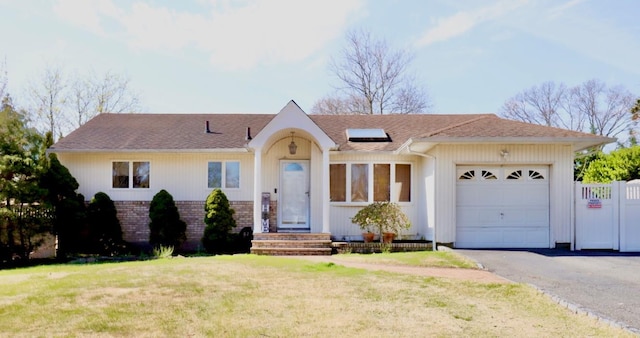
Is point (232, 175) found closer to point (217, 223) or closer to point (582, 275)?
point (217, 223)

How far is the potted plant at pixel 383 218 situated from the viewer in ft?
44.9

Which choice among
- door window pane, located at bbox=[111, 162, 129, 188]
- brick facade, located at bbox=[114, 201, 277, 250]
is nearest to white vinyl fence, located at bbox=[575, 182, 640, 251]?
brick facade, located at bbox=[114, 201, 277, 250]

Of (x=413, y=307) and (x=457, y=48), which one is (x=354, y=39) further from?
(x=413, y=307)

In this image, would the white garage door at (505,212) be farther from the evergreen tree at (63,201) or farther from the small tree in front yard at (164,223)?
the evergreen tree at (63,201)

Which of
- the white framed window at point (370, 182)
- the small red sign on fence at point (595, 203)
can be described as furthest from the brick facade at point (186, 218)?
the small red sign on fence at point (595, 203)

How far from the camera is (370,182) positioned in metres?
14.8

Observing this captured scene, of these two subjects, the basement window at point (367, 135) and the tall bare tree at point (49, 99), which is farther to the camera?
the tall bare tree at point (49, 99)

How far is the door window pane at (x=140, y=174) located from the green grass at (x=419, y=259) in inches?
279

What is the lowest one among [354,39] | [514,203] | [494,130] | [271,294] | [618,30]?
[271,294]

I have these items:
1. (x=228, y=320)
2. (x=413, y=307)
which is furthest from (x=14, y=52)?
(x=413, y=307)

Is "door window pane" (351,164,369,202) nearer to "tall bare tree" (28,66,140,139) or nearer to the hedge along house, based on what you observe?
the hedge along house

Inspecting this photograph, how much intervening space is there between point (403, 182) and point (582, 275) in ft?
21.4

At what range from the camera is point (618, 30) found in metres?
17.8

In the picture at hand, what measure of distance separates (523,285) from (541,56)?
19272 mm
